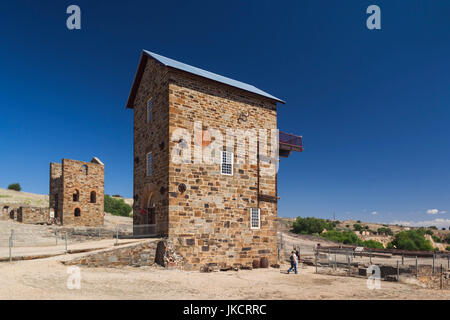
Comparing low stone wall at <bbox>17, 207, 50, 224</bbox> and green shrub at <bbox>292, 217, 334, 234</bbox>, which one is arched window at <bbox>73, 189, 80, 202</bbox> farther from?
green shrub at <bbox>292, 217, 334, 234</bbox>

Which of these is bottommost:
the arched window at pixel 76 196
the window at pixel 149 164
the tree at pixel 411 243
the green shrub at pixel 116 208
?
the tree at pixel 411 243

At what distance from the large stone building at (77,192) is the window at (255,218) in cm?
2121

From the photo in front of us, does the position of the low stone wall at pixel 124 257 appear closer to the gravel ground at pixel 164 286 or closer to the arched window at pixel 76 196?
the gravel ground at pixel 164 286

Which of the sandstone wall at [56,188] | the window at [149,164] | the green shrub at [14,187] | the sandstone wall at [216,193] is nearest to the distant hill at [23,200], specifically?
the green shrub at [14,187]

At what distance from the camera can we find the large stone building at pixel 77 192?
1257 inches

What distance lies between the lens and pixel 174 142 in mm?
17031

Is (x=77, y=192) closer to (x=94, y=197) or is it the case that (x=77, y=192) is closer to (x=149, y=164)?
(x=94, y=197)

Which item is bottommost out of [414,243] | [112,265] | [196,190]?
[414,243]

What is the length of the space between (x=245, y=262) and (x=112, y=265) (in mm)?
7787

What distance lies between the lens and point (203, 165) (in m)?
17.8

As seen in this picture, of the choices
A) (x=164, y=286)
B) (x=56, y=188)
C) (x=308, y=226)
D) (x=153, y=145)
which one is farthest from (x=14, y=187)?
(x=164, y=286)
